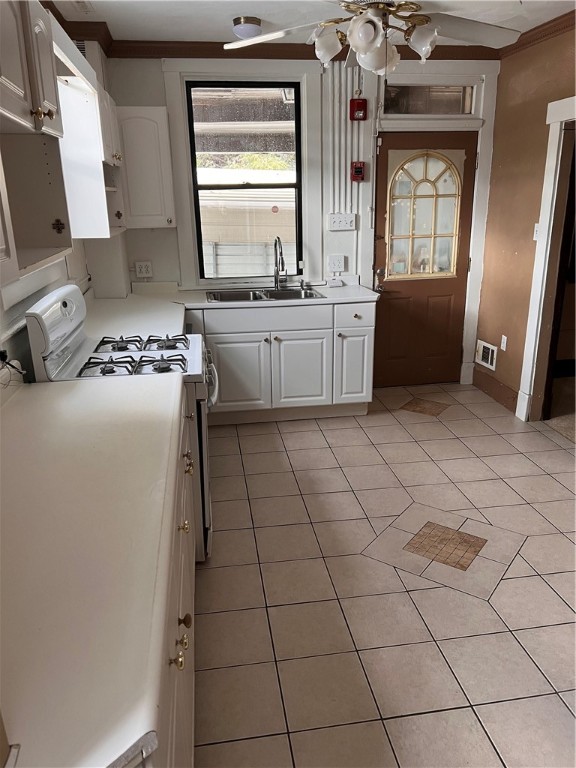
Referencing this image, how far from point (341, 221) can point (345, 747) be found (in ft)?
11.1

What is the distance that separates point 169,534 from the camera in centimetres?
115

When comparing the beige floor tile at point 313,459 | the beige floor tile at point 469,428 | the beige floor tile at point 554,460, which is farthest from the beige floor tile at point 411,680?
the beige floor tile at point 469,428

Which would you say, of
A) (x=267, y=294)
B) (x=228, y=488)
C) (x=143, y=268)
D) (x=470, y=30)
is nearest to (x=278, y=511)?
(x=228, y=488)

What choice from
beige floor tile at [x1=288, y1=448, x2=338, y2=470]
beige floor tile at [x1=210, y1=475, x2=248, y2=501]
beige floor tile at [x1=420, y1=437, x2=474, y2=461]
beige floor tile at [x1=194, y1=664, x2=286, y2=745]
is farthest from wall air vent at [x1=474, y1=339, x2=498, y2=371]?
beige floor tile at [x1=194, y1=664, x2=286, y2=745]

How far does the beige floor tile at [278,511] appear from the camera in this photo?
2811 millimetres

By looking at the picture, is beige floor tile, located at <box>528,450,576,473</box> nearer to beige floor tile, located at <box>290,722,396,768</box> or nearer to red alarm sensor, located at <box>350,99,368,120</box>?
beige floor tile, located at <box>290,722,396,768</box>

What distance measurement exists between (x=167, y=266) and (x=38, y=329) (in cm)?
212

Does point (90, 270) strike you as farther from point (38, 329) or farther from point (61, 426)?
point (61, 426)

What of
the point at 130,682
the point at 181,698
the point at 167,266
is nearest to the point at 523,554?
the point at 181,698

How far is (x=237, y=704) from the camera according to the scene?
71.5 inches

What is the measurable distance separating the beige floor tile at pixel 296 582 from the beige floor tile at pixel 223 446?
117cm

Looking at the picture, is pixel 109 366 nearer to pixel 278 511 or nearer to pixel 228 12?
pixel 278 511

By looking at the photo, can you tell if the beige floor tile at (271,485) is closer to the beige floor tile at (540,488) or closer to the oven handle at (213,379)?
the oven handle at (213,379)

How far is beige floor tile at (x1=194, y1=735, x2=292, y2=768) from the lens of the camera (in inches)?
64.1
